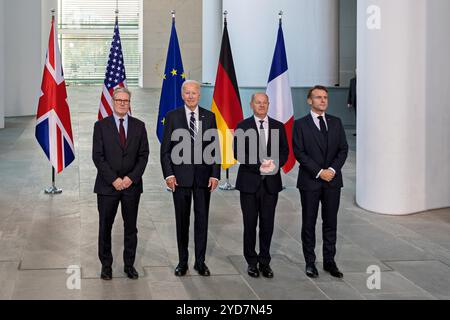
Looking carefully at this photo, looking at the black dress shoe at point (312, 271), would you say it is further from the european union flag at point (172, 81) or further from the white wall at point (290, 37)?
the white wall at point (290, 37)

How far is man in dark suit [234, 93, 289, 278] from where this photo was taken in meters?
6.94

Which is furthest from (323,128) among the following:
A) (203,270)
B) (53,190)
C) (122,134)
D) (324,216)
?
(53,190)

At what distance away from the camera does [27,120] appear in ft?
71.6

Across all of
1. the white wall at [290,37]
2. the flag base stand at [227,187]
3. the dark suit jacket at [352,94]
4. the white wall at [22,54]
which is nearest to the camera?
the flag base stand at [227,187]

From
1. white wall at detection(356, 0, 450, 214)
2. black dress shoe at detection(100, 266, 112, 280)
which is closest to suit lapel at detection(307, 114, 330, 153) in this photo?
black dress shoe at detection(100, 266, 112, 280)

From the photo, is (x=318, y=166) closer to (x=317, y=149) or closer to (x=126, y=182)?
(x=317, y=149)

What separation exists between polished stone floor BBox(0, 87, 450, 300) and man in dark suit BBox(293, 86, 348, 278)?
34cm

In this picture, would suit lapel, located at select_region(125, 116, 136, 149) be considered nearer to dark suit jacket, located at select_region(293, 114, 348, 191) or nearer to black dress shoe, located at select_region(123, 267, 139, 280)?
black dress shoe, located at select_region(123, 267, 139, 280)

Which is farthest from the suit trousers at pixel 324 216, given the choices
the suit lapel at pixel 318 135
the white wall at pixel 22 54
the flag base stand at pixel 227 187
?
the white wall at pixel 22 54

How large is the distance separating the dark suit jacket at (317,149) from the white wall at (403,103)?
119 inches

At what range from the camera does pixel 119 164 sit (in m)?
6.79

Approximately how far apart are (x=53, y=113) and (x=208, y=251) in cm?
423

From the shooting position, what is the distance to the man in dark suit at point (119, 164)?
6.75m
